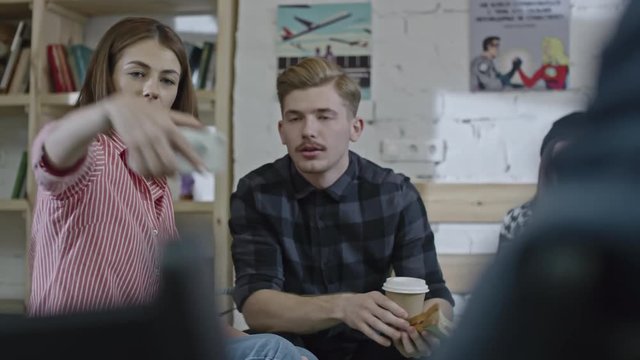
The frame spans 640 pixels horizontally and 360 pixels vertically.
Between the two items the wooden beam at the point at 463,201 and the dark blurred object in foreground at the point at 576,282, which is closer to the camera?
the dark blurred object in foreground at the point at 576,282

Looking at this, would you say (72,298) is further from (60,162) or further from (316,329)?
(316,329)

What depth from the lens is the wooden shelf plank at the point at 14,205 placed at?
2566 millimetres

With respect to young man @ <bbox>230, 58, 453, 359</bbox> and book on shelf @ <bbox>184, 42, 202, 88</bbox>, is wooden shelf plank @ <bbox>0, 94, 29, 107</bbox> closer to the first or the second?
book on shelf @ <bbox>184, 42, 202, 88</bbox>

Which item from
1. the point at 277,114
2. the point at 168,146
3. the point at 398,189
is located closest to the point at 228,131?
the point at 277,114

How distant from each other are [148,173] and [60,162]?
0.30 metres

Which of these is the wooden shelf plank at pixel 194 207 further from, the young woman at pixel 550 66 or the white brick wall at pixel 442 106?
the young woman at pixel 550 66

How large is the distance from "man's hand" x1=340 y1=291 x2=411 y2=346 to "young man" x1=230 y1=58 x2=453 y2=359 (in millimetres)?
149

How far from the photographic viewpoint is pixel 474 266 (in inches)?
11.1

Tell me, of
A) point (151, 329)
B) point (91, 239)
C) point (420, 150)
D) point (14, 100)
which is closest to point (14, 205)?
point (14, 100)

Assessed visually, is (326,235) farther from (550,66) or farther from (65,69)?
(65,69)

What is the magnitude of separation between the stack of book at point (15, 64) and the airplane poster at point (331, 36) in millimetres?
988

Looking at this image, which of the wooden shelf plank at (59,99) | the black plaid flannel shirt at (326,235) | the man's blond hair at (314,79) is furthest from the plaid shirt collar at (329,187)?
the wooden shelf plank at (59,99)

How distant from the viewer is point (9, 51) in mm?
2684

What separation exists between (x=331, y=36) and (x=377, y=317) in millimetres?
1425
